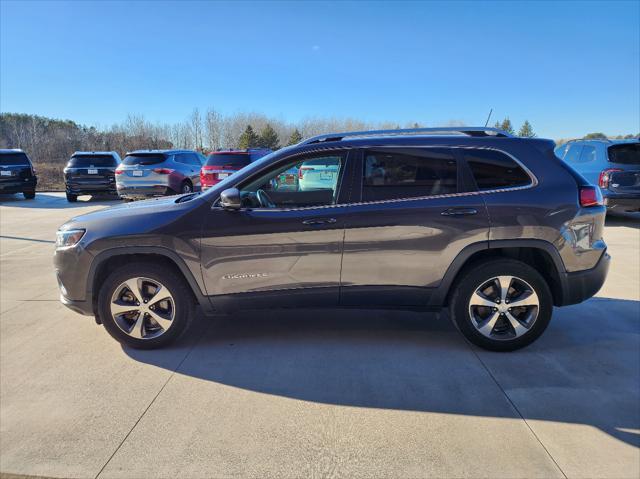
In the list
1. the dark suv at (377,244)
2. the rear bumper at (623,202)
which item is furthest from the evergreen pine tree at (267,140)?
the dark suv at (377,244)

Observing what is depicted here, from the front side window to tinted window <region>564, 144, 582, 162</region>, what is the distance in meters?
9.19

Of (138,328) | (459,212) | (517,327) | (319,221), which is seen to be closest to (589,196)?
(459,212)

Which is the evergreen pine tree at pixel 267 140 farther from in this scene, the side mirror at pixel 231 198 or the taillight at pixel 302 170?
the side mirror at pixel 231 198

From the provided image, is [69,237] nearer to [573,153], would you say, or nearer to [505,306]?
[505,306]

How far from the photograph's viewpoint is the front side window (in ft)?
12.1

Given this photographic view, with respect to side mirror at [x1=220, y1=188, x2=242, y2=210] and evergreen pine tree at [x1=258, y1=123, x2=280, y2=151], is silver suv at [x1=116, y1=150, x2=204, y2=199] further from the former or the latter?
evergreen pine tree at [x1=258, y1=123, x2=280, y2=151]

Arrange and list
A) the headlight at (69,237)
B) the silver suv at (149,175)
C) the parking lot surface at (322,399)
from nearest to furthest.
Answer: the parking lot surface at (322,399), the headlight at (69,237), the silver suv at (149,175)

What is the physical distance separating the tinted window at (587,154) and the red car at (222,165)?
8.59 m

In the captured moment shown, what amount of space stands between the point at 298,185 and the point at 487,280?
195 centimetres

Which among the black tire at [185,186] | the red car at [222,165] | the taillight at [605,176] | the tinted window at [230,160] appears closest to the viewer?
the taillight at [605,176]

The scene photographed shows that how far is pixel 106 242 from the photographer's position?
11.6 ft

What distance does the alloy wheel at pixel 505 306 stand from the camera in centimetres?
353

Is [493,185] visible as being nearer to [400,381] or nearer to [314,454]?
[400,381]

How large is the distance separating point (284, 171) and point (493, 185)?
1.79 metres
